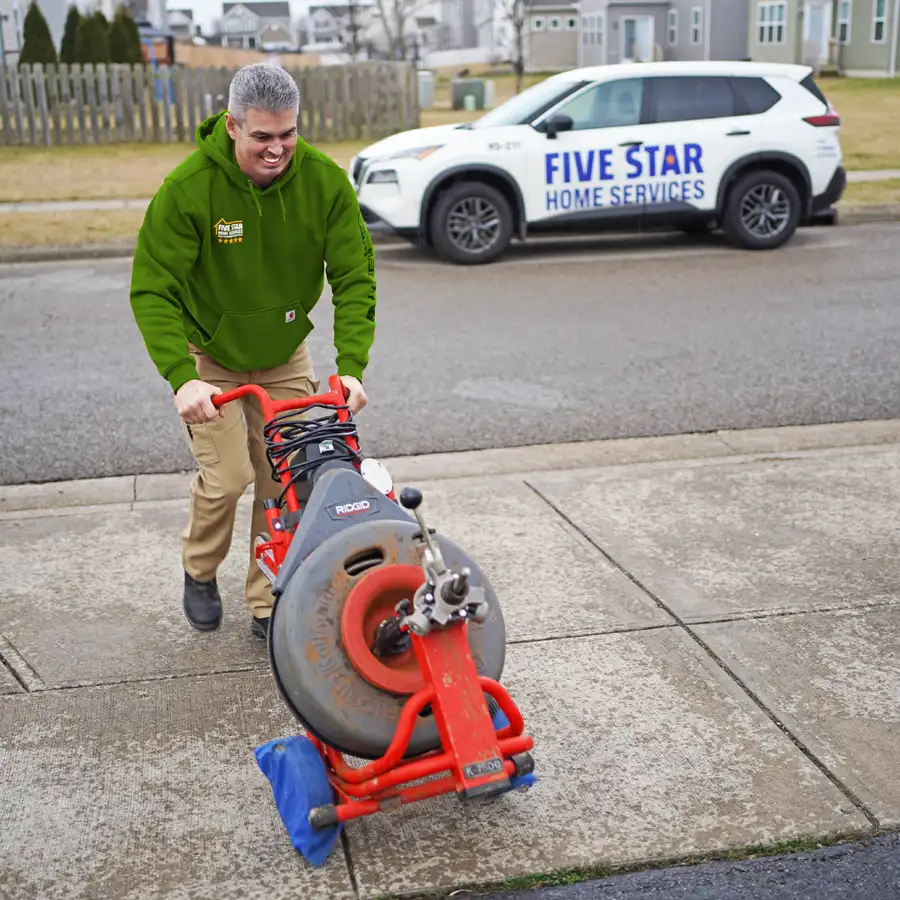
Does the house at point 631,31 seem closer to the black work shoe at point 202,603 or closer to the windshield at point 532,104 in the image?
the windshield at point 532,104

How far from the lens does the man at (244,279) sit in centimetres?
361

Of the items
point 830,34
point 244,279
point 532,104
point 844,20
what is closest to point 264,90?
point 244,279

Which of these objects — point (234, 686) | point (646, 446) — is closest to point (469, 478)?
point (646, 446)

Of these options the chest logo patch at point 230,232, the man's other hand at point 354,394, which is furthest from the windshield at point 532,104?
the man's other hand at point 354,394

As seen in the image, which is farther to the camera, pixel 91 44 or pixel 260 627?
pixel 91 44

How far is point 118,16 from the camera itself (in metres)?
32.8

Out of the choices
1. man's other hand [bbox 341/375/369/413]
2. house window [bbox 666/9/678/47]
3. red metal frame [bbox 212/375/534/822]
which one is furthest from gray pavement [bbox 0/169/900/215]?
house window [bbox 666/9/678/47]

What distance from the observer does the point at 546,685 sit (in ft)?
13.3

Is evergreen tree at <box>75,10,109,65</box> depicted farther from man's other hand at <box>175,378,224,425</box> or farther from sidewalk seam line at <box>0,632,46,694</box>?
man's other hand at <box>175,378,224,425</box>

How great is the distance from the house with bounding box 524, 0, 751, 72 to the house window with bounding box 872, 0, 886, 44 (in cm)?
678

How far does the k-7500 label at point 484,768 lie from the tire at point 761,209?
33.7 ft

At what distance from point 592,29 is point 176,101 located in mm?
36608

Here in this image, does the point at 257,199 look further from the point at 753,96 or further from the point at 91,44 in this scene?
the point at 91,44

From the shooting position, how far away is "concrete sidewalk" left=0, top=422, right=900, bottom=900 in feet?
10.5
